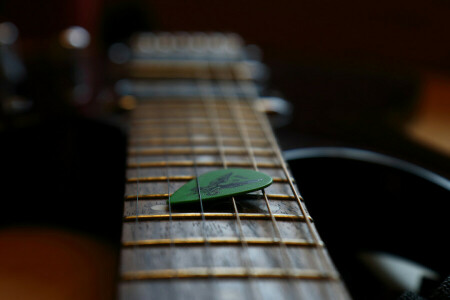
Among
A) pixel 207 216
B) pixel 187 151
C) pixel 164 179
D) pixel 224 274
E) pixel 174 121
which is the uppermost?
pixel 174 121

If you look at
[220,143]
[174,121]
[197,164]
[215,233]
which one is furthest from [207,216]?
[174,121]

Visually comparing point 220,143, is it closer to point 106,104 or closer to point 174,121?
point 174,121

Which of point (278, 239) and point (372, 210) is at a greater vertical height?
point (372, 210)

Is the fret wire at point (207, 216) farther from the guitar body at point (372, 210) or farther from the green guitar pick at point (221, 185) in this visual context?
the guitar body at point (372, 210)

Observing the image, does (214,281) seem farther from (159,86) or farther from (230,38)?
(230,38)

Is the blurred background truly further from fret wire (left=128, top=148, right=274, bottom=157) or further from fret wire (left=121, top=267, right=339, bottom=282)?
fret wire (left=121, top=267, right=339, bottom=282)

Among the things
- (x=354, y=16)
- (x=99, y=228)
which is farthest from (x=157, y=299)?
(x=354, y=16)
